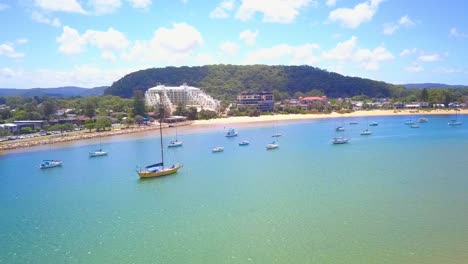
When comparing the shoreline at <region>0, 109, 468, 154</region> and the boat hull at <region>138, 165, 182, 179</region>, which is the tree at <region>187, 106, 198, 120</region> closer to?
the shoreline at <region>0, 109, 468, 154</region>

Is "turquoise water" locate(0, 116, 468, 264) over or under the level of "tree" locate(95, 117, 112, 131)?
under

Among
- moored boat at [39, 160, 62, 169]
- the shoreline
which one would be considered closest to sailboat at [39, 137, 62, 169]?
moored boat at [39, 160, 62, 169]

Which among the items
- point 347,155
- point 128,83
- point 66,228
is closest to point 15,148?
point 66,228

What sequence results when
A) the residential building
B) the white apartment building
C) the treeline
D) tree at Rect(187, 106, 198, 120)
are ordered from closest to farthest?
tree at Rect(187, 106, 198, 120) → the residential building → the white apartment building → the treeline

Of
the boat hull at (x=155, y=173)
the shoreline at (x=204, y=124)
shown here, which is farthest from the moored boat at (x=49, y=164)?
the shoreline at (x=204, y=124)

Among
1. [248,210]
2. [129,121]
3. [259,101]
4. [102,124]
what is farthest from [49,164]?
[259,101]

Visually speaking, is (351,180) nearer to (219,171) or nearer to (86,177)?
(219,171)

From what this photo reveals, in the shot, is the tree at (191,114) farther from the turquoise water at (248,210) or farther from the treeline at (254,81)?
the treeline at (254,81)
